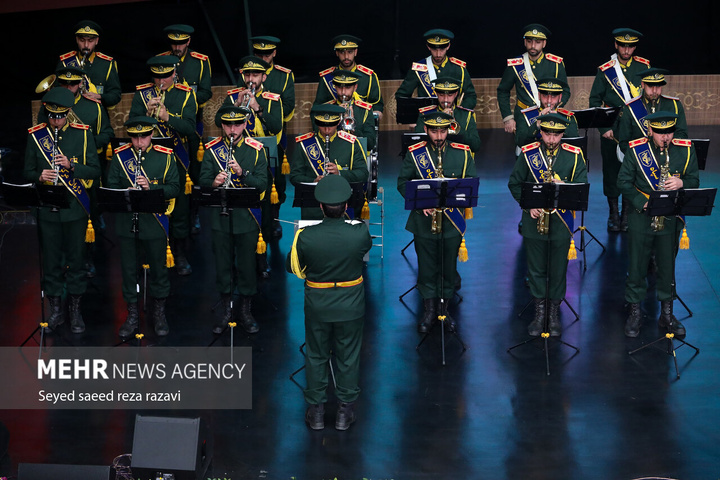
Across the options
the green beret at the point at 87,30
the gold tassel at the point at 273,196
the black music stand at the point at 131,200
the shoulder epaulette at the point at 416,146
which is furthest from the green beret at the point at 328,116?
the green beret at the point at 87,30

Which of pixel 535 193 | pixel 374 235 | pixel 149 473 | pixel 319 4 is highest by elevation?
pixel 319 4

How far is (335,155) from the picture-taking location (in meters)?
8.99

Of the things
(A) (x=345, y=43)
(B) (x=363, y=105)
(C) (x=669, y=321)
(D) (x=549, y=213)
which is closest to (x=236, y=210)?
(B) (x=363, y=105)

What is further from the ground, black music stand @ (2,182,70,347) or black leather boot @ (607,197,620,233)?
black music stand @ (2,182,70,347)

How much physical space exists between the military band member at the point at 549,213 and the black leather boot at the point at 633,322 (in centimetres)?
61

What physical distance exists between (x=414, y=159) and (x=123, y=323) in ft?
9.80

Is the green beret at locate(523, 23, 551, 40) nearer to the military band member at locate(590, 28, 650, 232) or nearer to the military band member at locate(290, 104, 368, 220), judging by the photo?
the military band member at locate(590, 28, 650, 232)

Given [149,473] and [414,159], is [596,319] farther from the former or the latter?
[149,473]

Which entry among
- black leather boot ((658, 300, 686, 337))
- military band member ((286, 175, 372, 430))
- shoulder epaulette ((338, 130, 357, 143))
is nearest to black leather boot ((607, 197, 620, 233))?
black leather boot ((658, 300, 686, 337))

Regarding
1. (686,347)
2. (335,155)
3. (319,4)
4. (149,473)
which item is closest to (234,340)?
(335,155)

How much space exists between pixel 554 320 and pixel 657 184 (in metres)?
1.45

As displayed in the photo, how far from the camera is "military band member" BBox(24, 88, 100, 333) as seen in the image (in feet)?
28.3

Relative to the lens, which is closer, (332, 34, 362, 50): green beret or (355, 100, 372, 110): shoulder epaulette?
(355, 100, 372, 110): shoulder epaulette

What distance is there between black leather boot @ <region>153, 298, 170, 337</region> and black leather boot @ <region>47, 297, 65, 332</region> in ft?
2.84
